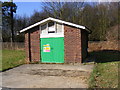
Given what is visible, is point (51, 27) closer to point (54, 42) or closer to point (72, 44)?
point (54, 42)

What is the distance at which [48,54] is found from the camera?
1288 cm

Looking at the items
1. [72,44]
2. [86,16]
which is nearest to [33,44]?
[72,44]

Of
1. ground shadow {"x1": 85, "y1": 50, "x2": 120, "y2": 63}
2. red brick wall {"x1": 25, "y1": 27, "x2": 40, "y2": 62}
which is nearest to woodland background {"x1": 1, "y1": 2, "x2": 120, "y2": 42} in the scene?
ground shadow {"x1": 85, "y1": 50, "x2": 120, "y2": 63}

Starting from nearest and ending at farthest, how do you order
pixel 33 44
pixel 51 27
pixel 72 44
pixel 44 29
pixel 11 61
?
pixel 72 44, pixel 51 27, pixel 44 29, pixel 33 44, pixel 11 61

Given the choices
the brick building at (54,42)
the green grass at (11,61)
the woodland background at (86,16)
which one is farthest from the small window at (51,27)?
the woodland background at (86,16)

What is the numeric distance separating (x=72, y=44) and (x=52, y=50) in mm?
1668

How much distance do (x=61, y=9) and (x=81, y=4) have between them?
4095 millimetres

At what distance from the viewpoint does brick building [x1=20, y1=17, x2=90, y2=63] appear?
484 inches

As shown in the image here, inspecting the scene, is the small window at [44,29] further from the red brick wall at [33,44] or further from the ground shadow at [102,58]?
the ground shadow at [102,58]

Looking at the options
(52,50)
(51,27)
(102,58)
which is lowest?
(102,58)

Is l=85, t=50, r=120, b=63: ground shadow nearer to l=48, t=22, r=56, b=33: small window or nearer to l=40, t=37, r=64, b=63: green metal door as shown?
l=40, t=37, r=64, b=63: green metal door

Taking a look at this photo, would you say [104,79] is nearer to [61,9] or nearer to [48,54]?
[48,54]

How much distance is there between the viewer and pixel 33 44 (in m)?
13.3

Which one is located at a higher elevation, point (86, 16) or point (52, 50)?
point (86, 16)
